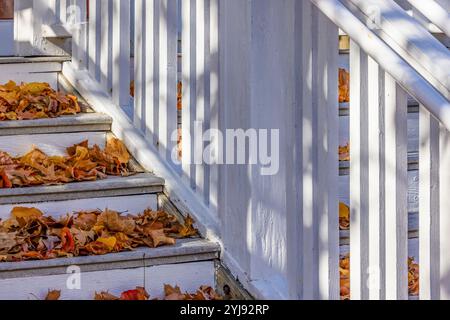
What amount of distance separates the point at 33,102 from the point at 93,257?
3.63 feet

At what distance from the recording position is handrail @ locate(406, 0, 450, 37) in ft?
8.11

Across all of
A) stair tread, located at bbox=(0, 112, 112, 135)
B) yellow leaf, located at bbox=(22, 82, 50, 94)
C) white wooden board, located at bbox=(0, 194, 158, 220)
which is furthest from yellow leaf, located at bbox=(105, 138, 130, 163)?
yellow leaf, located at bbox=(22, 82, 50, 94)

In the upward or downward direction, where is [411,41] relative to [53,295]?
upward

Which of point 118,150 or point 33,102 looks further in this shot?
point 33,102

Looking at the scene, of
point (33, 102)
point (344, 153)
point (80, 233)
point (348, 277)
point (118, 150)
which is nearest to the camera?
point (80, 233)

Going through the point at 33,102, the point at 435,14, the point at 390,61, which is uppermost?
the point at 435,14

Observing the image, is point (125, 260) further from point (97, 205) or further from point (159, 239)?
point (97, 205)

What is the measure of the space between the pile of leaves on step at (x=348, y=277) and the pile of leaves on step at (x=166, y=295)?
1.38ft

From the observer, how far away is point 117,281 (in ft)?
10.1

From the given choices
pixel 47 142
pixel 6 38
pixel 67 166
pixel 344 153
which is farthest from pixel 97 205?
pixel 6 38

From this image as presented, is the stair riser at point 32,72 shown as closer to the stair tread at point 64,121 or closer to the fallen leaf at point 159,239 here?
the stair tread at point 64,121

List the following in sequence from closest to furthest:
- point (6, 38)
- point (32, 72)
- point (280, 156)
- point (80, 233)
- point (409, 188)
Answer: point (280, 156) < point (80, 233) < point (409, 188) < point (32, 72) < point (6, 38)

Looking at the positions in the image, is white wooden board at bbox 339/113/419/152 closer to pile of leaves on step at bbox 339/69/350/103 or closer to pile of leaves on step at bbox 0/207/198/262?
pile of leaves on step at bbox 339/69/350/103

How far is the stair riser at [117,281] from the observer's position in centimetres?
293
